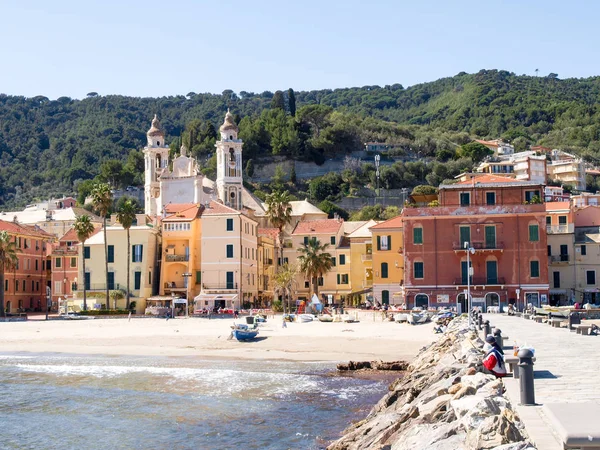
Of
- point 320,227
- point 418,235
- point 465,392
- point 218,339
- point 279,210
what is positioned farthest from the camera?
point 320,227

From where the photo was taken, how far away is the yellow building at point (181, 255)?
232ft

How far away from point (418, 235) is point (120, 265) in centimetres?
2595

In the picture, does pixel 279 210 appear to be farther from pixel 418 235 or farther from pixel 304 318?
pixel 304 318

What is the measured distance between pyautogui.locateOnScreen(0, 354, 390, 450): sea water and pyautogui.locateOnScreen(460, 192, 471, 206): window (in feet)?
89.8

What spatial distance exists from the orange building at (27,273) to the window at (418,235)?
34.3 m

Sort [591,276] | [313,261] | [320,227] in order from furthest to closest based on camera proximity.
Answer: [320,227], [313,261], [591,276]

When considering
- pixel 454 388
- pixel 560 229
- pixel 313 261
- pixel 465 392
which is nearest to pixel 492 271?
pixel 560 229

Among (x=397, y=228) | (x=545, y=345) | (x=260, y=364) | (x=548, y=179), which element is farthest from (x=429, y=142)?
(x=545, y=345)

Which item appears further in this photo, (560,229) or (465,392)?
(560,229)

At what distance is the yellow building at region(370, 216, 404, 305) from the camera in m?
67.0

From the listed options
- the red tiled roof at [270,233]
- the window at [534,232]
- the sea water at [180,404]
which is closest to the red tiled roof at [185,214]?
the red tiled roof at [270,233]

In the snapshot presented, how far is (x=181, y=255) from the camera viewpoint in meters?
71.1

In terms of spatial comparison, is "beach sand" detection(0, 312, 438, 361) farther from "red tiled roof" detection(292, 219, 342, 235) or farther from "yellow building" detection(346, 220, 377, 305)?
"red tiled roof" detection(292, 219, 342, 235)

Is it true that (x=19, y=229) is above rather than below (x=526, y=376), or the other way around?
above
